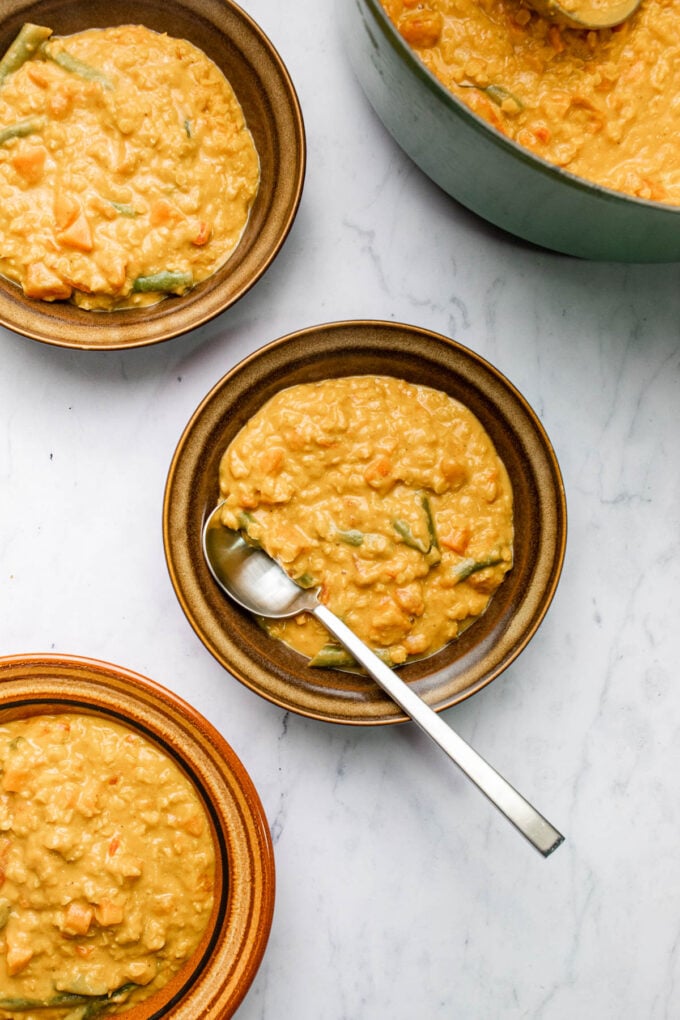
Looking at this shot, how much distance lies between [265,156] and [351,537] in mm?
1018

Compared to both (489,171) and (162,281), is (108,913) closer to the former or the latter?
(162,281)

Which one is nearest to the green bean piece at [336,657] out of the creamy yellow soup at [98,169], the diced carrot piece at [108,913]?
the diced carrot piece at [108,913]

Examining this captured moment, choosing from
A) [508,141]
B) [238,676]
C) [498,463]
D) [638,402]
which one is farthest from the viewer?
[638,402]

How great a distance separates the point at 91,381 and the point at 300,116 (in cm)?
88

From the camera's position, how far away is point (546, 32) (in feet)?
7.38

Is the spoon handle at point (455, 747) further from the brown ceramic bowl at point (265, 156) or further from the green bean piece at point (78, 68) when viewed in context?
the green bean piece at point (78, 68)

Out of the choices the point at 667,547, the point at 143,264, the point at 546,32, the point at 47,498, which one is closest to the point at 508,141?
the point at 546,32

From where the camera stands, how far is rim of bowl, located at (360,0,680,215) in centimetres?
182

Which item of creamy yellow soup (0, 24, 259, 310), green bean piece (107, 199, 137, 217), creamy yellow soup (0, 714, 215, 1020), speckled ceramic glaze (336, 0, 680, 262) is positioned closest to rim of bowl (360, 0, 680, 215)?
speckled ceramic glaze (336, 0, 680, 262)

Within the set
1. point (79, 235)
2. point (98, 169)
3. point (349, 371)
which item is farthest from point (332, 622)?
point (98, 169)

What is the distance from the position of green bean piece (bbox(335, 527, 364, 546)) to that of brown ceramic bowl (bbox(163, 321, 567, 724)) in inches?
12.7

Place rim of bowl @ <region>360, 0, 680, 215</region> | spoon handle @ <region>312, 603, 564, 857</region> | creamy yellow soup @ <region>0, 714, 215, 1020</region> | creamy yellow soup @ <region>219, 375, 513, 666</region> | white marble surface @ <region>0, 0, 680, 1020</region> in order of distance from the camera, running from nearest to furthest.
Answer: rim of bowl @ <region>360, 0, 680, 215</region>, spoon handle @ <region>312, 603, 564, 857</region>, creamy yellow soup @ <region>0, 714, 215, 1020</region>, creamy yellow soup @ <region>219, 375, 513, 666</region>, white marble surface @ <region>0, 0, 680, 1020</region>

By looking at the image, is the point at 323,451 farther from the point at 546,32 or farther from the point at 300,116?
the point at 546,32

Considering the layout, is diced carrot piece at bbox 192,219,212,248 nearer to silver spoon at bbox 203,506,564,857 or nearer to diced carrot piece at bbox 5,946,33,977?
silver spoon at bbox 203,506,564,857
